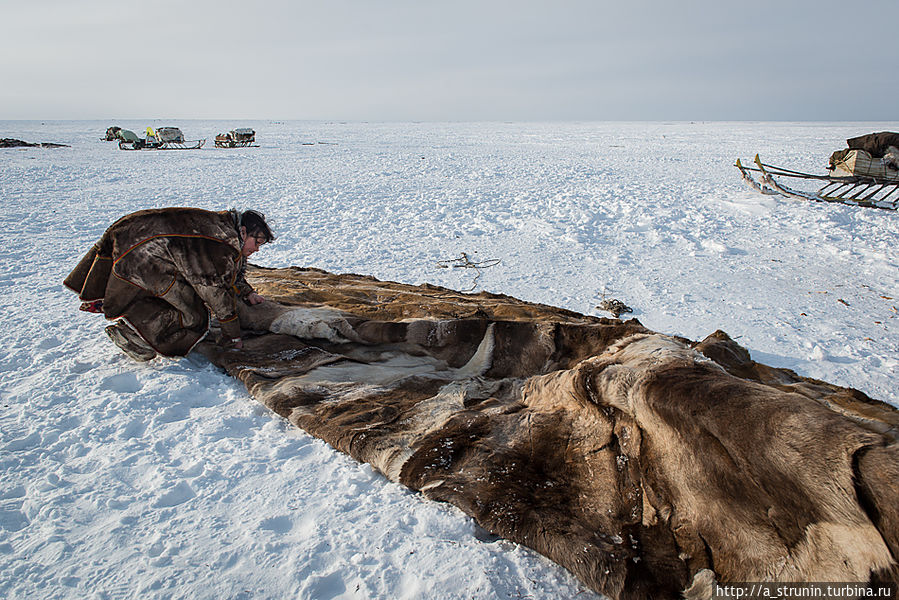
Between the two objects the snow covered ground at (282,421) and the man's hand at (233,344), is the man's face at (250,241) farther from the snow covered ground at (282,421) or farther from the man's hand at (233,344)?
the snow covered ground at (282,421)

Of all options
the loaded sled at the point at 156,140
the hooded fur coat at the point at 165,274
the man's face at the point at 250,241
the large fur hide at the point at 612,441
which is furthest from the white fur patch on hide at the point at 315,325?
the loaded sled at the point at 156,140

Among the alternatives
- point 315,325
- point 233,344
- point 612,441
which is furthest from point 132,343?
point 612,441

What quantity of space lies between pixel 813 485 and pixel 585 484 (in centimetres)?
83

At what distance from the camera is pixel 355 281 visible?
5.42m

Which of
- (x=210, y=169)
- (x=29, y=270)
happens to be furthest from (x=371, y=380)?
(x=210, y=169)

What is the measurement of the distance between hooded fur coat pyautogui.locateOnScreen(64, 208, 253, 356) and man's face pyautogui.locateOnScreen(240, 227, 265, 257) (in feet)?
0.38

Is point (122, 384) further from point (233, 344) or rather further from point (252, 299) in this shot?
point (252, 299)

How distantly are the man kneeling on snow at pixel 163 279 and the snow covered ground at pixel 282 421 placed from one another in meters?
0.22

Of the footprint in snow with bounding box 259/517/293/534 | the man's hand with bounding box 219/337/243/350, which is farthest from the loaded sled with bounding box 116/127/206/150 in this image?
the footprint in snow with bounding box 259/517/293/534

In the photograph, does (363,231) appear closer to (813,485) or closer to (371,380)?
(371,380)

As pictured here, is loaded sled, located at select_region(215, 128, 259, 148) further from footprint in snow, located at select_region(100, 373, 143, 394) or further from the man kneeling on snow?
footprint in snow, located at select_region(100, 373, 143, 394)

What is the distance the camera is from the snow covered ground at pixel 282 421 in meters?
1.89

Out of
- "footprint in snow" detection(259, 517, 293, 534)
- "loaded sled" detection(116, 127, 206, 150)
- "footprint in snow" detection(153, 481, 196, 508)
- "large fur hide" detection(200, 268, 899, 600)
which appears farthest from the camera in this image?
"loaded sled" detection(116, 127, 206, 150)

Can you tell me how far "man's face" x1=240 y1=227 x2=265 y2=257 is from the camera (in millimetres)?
3721
